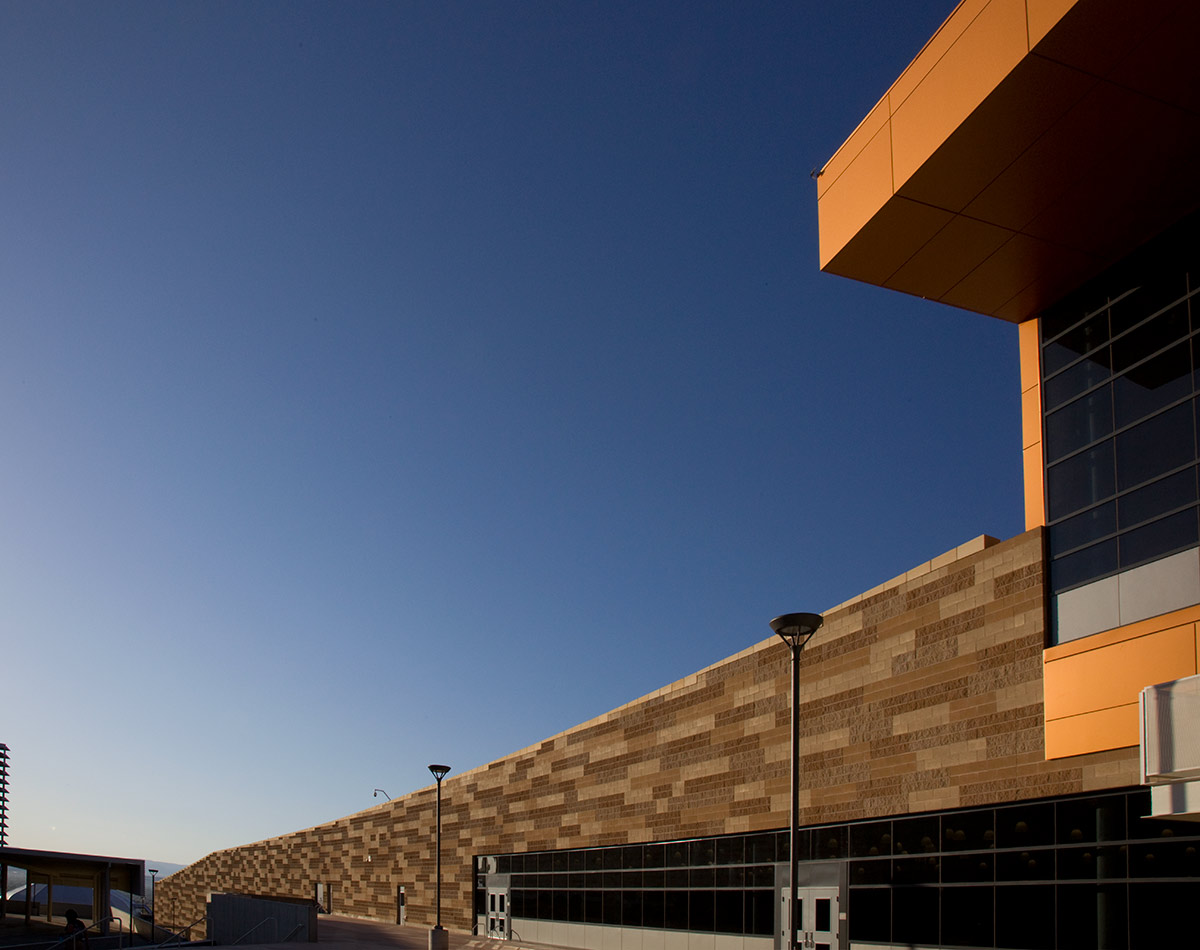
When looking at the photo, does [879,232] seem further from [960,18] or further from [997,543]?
[997,543]

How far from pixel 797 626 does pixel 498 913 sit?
25784 mm

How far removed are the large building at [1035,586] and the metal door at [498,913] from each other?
15022 millimetres

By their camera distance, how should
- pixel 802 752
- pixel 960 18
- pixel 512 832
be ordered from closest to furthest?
1. pixel 960 18
2. pixel 802 752
3. pixel 512 832

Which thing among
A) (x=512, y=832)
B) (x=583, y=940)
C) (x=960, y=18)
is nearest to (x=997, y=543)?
(x=960, y=18)

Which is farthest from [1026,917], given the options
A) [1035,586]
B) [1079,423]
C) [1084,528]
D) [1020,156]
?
[1020,156]

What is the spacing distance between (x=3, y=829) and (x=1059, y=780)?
105360mm

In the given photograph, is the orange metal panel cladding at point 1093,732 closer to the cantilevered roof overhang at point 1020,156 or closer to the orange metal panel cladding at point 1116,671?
the orange metal panel cladding at point 1116,671

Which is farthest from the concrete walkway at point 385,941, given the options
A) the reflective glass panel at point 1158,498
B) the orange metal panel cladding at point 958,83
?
the orange metal panel cladding at point 958,83

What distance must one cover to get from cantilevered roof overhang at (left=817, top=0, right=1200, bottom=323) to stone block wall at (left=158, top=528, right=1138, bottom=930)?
4544 millimetres

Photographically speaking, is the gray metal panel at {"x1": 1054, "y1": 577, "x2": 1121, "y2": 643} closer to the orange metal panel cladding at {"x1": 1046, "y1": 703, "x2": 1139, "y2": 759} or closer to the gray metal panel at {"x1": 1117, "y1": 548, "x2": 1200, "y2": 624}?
the gray metal panel at {"x1": 1117, "y1": 548, "x2": 1200, "y2": 624}

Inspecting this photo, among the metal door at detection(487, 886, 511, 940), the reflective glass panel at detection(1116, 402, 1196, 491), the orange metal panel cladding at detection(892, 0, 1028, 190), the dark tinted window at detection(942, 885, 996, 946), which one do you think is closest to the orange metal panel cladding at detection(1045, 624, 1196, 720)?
the reflective glass panel at detection(1116, 402, 1196, 491)

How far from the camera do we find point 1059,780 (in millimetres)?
16156

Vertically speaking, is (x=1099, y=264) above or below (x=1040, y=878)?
above

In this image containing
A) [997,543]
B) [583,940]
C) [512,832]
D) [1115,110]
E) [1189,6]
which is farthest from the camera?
[512,832]
